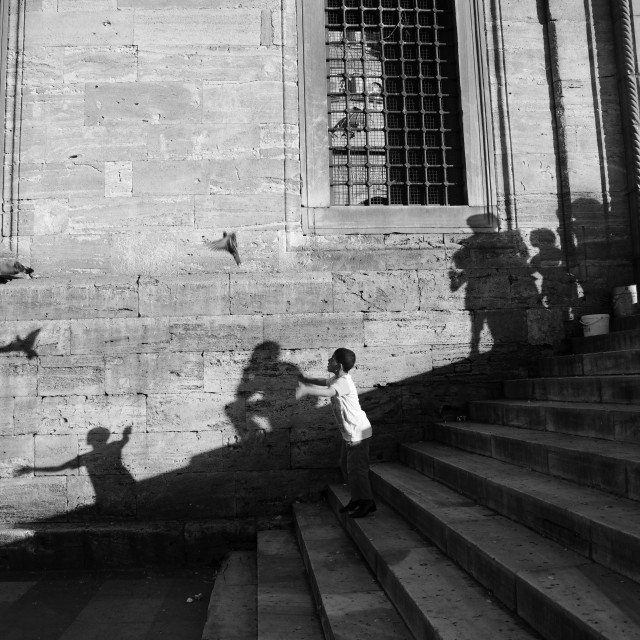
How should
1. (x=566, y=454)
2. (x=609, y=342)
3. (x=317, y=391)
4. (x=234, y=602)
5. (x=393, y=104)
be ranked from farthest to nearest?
(x=393, y=104) → (x=609, y=342) → (x=317, y=391) → (x=234, y=602) → (x=566, y=454)

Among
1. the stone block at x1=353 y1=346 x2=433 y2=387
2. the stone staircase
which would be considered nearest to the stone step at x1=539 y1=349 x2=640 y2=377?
the stone staircase

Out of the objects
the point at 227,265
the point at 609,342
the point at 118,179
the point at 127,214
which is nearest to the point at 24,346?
the point at 127,214

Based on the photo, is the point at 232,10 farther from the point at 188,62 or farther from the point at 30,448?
the point at 30,448

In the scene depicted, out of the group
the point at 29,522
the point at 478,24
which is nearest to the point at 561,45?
the point at 478,24

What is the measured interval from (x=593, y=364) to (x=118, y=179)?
5.19 meters

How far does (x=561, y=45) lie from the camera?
749cm

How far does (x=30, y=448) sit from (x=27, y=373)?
74 cm

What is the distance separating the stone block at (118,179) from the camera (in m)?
7.00

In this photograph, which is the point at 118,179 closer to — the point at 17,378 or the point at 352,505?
the point at 17,378

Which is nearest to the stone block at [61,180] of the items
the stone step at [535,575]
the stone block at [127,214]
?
the stone block at [127,214]

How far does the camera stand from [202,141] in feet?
23.3

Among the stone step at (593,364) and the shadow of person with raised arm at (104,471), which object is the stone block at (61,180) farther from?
the stone step at (593,364)

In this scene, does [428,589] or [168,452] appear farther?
[168,452]

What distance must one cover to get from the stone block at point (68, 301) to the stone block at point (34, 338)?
94mm
